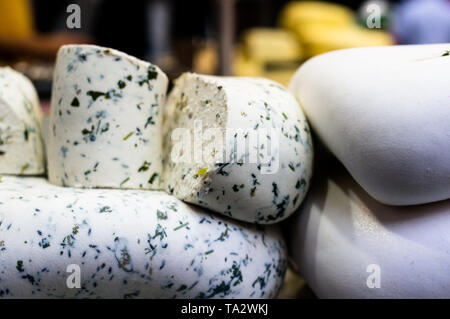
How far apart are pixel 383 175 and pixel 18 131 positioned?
0.61 metres

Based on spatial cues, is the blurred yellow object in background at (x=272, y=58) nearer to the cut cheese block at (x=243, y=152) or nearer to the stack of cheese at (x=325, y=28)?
the stack of cheese at (x=325, y=28)

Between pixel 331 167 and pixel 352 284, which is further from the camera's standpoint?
pixel 331 167

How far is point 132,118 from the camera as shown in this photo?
2.17 ft

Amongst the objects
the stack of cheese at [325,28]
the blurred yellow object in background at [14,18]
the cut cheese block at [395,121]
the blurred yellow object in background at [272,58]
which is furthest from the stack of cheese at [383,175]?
the blurred yellow object in background at [14,18]

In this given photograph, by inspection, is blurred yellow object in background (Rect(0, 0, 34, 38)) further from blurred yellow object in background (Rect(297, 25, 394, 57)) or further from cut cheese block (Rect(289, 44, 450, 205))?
cut cheese block (Rect(289, 44, 450, 205))

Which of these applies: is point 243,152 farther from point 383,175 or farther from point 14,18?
point 14,18

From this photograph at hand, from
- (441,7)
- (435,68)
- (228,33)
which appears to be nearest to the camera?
(435,68)

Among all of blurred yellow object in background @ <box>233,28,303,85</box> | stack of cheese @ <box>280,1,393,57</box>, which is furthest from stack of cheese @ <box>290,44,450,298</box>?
blurred yellow object in background @ <box>233,28,303,85</box>

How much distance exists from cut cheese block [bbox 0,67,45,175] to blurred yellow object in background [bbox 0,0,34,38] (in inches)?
76.5
